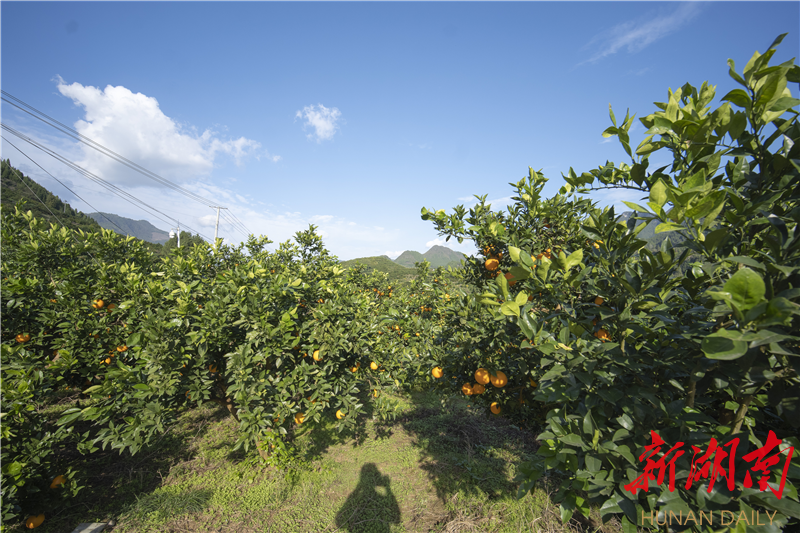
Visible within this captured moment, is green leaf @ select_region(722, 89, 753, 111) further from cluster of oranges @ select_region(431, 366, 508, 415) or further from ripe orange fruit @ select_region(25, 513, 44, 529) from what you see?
ripe orange fruit @ select_region(25, 513, 44, 529)

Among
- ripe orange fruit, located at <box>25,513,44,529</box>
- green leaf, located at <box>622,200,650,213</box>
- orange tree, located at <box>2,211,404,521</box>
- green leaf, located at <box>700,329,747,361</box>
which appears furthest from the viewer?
ripe orange fruit, located at <box>25,513,44,529</box>

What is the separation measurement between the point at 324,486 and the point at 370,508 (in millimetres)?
637

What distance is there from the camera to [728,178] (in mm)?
1070

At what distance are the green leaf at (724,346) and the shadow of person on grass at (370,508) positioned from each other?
3237mm

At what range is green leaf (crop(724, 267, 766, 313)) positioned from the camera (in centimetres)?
57

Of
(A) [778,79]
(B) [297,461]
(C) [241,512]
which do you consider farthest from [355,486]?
(A) [778,79]

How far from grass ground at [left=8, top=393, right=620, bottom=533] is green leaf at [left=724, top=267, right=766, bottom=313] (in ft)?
8.34

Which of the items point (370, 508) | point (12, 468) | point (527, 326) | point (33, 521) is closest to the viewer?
point (527, 326)

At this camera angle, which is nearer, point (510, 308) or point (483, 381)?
point (510, 308)

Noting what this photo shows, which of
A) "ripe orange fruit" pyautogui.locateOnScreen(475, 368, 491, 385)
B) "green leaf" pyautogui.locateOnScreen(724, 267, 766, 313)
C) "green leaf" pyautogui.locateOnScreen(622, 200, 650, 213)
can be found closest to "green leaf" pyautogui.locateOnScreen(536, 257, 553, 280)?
"green leaf" pyautogui.locateOnScreen(622, 200, 650, 213)

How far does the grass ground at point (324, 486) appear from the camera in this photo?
2.74 meters

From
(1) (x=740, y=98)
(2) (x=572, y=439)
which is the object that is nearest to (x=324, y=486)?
(2) (x=572, y=439)

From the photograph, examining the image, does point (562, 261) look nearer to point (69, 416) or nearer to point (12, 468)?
point (69, 416)

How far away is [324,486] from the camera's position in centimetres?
333
